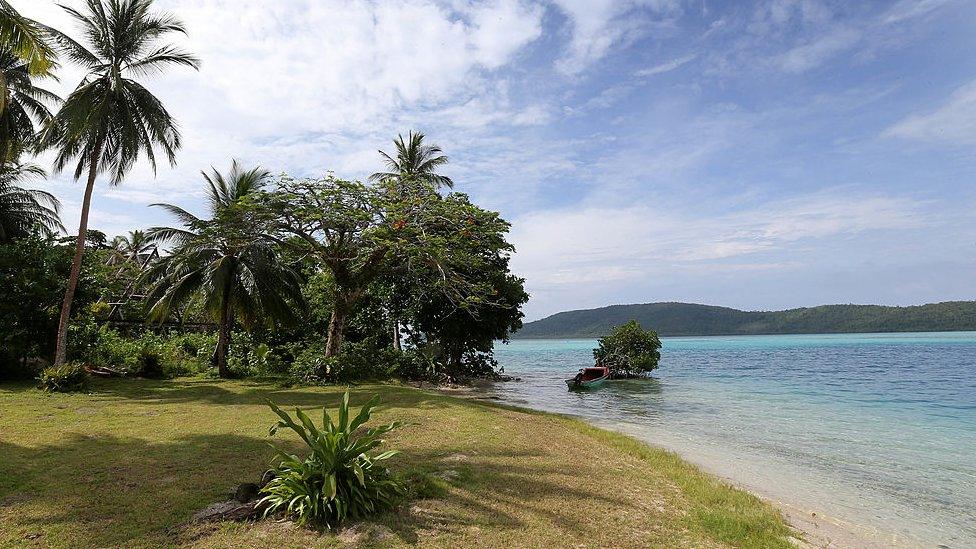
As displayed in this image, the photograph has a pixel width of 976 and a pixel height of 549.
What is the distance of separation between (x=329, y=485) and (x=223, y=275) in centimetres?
1418

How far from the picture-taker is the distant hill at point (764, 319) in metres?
105

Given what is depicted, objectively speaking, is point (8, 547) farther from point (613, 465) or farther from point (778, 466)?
point (778, 466)

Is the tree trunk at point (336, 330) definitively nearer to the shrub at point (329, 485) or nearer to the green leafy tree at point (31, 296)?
the green leafy tree at point (31, 296)

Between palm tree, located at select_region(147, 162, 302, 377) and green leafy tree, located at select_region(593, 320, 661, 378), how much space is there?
20077 millimetres

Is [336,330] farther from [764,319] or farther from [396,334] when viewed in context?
[764,319]

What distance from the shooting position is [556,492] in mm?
6141

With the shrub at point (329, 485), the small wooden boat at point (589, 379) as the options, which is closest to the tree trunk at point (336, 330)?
the small wooden boat at point (589, 379)

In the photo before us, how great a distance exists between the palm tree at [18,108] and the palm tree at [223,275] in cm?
420

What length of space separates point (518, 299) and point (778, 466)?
612 inches

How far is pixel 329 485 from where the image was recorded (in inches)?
192

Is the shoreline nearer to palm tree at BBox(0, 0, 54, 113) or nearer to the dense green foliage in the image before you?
the dense green foliage

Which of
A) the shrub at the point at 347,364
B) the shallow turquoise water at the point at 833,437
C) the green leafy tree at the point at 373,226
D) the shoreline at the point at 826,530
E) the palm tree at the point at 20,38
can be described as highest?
the palm tree at the point at 20,38

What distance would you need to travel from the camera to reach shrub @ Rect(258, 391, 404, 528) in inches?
191

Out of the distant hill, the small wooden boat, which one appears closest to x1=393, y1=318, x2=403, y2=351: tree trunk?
the small wooden boat
